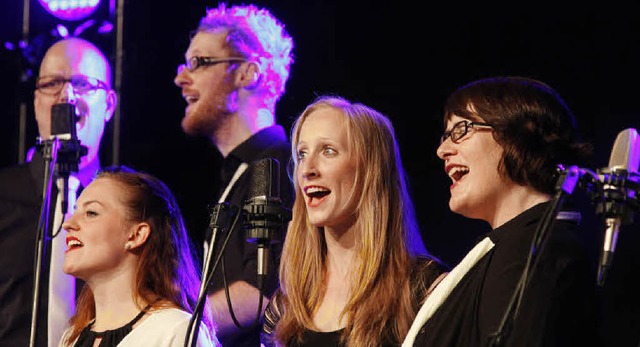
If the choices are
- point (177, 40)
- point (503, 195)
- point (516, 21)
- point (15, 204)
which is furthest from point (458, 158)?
point (177, 40)

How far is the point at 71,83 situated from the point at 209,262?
2.63 meters

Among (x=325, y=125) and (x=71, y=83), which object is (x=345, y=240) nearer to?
(x=325, y=125)

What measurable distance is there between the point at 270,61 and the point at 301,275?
5.11 feet

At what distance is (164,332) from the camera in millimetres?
3965

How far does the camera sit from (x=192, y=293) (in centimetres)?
436

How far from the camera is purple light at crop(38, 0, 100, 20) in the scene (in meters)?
5.90

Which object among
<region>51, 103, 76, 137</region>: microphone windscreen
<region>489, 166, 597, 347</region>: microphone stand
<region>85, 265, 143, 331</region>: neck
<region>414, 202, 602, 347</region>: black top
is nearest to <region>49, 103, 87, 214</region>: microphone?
<region>51, 103, 76, 137</region>: microphone windscreen

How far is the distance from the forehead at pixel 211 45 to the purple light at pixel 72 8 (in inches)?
37.2

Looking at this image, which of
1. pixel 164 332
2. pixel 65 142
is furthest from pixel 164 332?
pixel 65 142

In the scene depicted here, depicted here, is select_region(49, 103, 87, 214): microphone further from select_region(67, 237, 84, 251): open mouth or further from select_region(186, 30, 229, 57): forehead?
select_region(186, 30, 229, 57): forehead

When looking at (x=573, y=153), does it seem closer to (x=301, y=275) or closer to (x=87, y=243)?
(x=301, y=275)

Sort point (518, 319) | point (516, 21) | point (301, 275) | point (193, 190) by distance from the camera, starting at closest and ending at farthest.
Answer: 1. point (518, 319)
2. point (301, 275)
3. point (516, 21)
4. point (193, 190)

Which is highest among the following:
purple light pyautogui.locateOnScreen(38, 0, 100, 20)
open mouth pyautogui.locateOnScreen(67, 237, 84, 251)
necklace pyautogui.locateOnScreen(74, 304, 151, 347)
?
purple light pyautogui.locateOnScreen(38, 0, 100, 20)

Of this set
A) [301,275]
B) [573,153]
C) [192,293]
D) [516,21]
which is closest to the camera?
[573,153]
